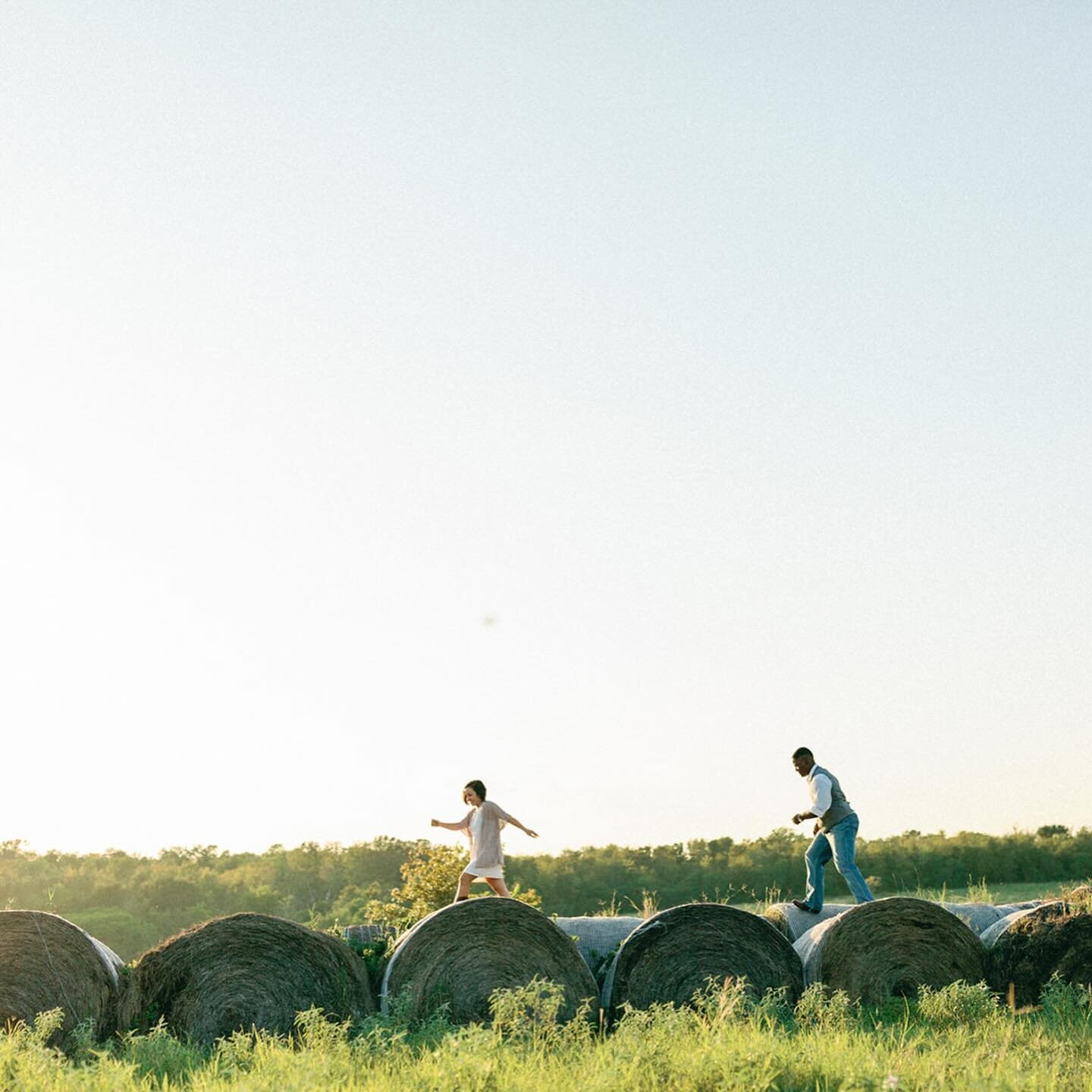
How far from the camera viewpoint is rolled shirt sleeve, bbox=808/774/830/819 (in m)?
13.9

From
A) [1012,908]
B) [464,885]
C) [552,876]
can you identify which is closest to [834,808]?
[1012,908]

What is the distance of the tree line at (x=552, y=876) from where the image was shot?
101ft

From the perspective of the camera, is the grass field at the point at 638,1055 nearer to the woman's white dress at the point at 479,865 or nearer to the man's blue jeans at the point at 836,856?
the man's blue jeans at the point at 836,856

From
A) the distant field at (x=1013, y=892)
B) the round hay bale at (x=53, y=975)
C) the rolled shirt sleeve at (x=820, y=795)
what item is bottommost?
the distant field at (x=1013, y=892)

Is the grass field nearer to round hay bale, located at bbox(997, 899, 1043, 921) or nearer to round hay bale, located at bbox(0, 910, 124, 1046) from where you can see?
round hay bale, located at bbox(0, 910, 124, 1046)

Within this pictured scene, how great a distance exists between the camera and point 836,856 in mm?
14086

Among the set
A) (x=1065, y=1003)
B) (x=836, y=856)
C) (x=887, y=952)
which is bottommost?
(x=1065, y=1003)

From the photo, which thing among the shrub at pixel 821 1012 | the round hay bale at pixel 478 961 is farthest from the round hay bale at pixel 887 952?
the round hay bale at pixel 478 961

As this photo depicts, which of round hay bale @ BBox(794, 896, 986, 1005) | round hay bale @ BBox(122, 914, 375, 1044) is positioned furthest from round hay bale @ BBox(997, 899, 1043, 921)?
round hay bale @ BBox(122, 914, 375, 1044)

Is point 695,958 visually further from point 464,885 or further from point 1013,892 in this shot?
point 1013,892

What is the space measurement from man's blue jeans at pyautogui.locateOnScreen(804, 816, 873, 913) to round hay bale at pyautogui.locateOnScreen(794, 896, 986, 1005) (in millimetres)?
1028

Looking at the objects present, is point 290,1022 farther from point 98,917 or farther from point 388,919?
point 98,917

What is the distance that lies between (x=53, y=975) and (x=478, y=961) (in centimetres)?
338

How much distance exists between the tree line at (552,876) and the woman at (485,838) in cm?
1190
